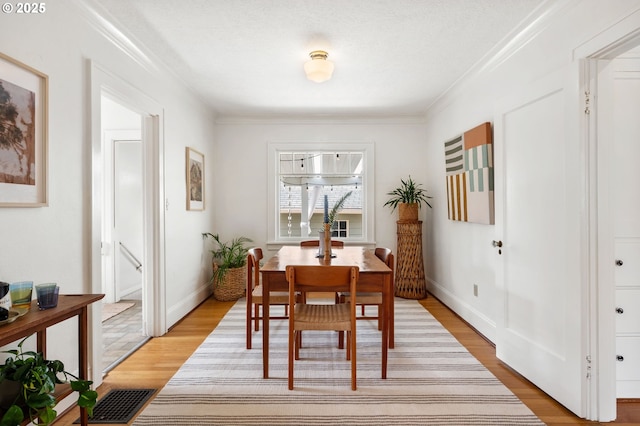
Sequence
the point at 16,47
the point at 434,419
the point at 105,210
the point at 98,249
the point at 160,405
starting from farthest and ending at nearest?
the point at 105,210
the point at 98,249
the point at 160,405
the point at 434,419
the point at 16,47

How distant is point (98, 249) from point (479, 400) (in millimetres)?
2679

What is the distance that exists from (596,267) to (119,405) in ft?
9.54

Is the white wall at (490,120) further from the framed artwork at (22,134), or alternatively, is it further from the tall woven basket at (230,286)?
the framed artwork at (22,134)

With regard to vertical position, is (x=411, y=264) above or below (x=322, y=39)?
below

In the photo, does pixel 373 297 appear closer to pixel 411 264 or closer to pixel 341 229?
pixel 411 264

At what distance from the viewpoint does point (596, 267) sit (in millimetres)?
1922

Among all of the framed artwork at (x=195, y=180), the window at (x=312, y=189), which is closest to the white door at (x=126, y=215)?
the framed artwork at (x=195, y=180)

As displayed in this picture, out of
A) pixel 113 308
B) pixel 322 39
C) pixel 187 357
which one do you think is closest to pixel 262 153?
pixel 322 39

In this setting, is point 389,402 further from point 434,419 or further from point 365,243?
point 365,243

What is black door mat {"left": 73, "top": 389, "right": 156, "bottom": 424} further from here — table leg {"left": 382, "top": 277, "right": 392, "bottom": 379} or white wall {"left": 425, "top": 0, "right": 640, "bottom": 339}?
white wall {"left": 425, "top": 0, "right": 640, "bottom": 339}

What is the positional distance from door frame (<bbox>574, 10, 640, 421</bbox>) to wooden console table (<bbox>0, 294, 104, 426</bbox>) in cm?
270

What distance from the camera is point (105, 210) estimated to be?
456 centimetres

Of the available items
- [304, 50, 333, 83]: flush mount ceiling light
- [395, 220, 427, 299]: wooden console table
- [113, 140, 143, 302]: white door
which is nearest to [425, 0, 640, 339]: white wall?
[395, 220, 427, 299]: wooden console table

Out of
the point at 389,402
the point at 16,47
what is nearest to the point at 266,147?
the point at 16,47
